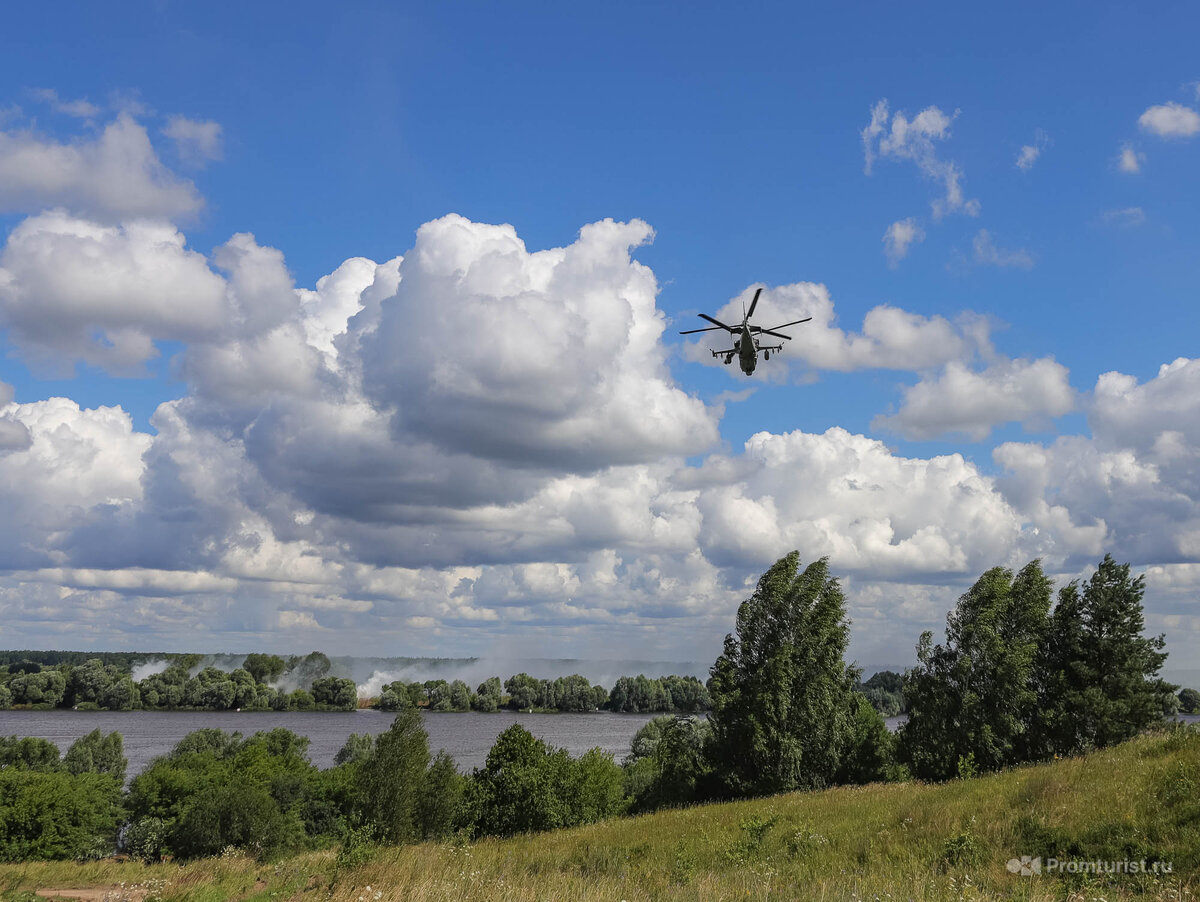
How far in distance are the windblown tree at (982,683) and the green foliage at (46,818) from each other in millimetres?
60916

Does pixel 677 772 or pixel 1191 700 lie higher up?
pixel 677 772

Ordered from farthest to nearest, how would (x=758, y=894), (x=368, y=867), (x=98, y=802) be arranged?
(x=98, y=802) < (x=368, y=867) < (x=758, y=894)

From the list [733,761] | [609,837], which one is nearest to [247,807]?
[733,761]

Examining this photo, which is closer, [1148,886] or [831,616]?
[1148,886]

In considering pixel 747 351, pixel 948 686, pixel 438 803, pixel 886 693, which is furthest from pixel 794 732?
pixel 886 693

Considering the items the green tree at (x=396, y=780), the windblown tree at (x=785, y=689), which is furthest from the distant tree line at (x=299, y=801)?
the windblown tree at (x=785, y=689)

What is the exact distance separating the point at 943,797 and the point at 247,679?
7776 inches

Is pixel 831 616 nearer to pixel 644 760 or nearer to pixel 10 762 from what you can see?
pixel 644 760

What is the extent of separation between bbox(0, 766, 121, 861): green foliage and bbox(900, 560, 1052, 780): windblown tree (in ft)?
200

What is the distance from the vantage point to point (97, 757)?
278 feet

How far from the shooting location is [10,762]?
254ft

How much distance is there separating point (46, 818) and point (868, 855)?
210ft

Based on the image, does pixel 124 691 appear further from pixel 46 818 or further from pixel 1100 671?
pixel 1100 671

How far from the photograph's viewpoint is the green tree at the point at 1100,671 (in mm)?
39906
